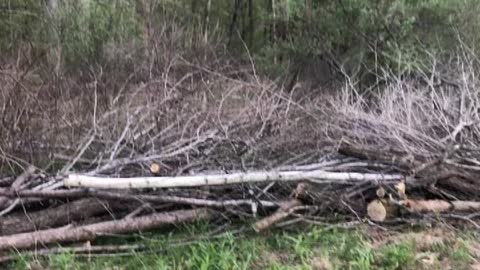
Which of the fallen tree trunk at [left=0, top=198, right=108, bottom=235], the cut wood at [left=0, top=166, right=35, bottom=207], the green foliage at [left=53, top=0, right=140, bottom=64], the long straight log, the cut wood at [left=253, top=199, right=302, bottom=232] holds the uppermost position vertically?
the long straight log

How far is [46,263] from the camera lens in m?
4.75

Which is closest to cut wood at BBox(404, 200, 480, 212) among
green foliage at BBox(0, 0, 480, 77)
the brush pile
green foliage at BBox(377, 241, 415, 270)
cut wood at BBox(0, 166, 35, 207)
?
the brush pile

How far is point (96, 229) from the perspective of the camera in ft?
16.4

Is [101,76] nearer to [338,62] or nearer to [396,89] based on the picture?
[396,89]

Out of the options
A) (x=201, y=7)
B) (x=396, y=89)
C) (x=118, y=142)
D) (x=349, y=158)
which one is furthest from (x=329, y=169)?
(x=201, y=7)

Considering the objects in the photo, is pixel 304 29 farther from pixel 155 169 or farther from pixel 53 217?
pixel 53 217

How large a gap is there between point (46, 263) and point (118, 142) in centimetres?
159

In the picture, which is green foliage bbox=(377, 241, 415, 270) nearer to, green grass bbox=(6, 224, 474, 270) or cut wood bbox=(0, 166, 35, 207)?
green grass bbox=(6, 224, 474, 270)

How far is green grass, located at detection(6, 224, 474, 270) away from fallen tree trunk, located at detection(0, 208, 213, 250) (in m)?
0.11

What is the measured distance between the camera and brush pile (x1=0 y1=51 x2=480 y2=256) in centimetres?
525

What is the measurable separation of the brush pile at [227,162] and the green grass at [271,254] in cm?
17

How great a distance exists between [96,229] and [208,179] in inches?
37.5

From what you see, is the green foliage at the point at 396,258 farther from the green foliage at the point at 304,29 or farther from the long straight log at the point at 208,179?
the green foliage at the point at 304,29

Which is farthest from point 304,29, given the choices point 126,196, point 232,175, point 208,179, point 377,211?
point 126,196
